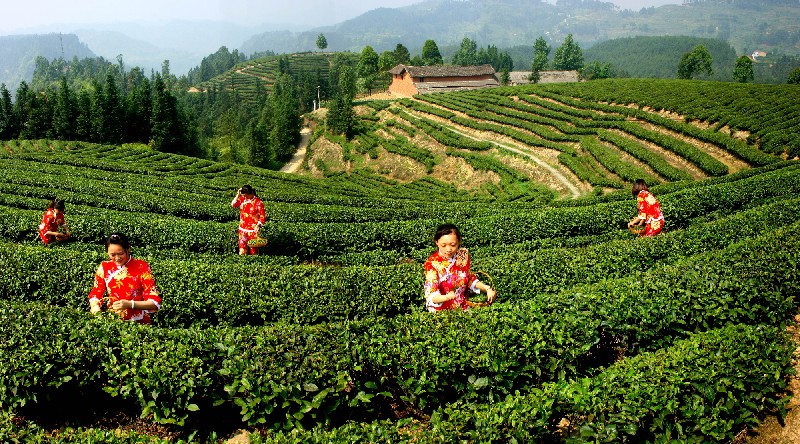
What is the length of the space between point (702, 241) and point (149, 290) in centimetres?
1286

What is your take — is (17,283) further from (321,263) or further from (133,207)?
(133,207)

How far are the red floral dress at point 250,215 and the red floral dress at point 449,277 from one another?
7.97m

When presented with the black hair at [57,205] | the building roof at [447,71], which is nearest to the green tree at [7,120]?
the building roof at [447,71]

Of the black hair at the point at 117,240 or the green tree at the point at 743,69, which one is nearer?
the black hair at the point at 117,240

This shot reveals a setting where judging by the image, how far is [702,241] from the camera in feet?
41.1

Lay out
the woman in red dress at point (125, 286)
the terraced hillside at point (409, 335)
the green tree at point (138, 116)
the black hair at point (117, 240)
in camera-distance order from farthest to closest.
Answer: the green tree at point (138, 116), the woman in red dress at point (125, 286), the black hair at point (117, 240), the terraced hillside at point (409, 335)

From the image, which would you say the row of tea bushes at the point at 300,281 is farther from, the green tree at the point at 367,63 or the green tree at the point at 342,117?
the green tree at the point at 367,63

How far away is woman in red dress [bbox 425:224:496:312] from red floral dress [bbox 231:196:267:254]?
800cm

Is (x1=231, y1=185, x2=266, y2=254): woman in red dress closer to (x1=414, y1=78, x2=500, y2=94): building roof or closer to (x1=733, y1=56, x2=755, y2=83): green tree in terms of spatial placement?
(x1=414, y1=78, x2=500, y2=94): building roof

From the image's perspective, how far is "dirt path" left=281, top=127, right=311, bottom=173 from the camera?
2689 inches

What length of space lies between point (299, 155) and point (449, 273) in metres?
69.8

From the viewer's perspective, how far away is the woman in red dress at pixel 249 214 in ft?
45.8

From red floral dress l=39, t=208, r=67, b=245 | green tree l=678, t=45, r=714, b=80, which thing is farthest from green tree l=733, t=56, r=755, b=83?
red floral dress l=39, t=208, r=67, b=245

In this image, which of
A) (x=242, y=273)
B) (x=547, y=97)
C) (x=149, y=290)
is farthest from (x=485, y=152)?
(x=149, y=290)
